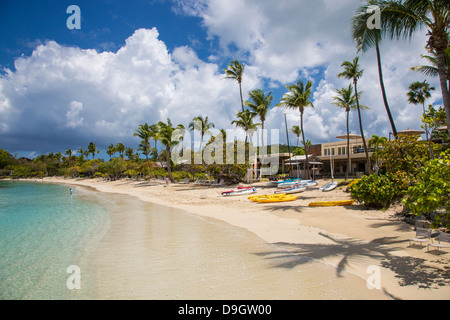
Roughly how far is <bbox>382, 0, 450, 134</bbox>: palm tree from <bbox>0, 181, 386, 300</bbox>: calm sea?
578 centimetres

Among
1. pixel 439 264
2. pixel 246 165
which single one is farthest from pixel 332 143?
pixel 439 264

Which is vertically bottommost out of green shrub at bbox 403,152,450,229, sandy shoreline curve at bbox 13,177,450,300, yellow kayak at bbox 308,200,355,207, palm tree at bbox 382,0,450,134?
sandy shoreline curve at bbox 13,177,450,300

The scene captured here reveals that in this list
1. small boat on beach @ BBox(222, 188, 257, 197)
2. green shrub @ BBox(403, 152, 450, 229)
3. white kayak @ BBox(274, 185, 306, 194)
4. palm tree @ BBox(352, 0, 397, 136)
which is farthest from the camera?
small boat on beach @ BBox(222, 188, 257, 197)

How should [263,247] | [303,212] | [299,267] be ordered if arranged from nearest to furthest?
[299,267] → [263,247] → [303,212]

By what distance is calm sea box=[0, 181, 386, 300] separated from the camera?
483 cm

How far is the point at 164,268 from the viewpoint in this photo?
6.13 meters

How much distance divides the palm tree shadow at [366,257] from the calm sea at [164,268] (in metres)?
0.09

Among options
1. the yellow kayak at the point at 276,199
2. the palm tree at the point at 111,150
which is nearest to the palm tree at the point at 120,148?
the palm tree at the point at 111,150

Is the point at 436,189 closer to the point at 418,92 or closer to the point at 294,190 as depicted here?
the point at 294,190

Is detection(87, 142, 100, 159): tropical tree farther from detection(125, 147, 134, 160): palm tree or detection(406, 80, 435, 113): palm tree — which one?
detection(406, 80, 435, 113): palm tree

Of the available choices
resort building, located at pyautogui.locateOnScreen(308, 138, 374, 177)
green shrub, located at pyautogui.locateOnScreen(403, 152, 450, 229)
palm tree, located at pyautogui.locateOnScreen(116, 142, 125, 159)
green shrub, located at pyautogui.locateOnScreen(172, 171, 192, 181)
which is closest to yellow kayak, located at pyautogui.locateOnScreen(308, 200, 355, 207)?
green shrub, located at pyautogui.locateOnScreen(403, 152, 450, 229)

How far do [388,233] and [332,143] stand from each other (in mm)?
34592

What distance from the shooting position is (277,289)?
475 cm
